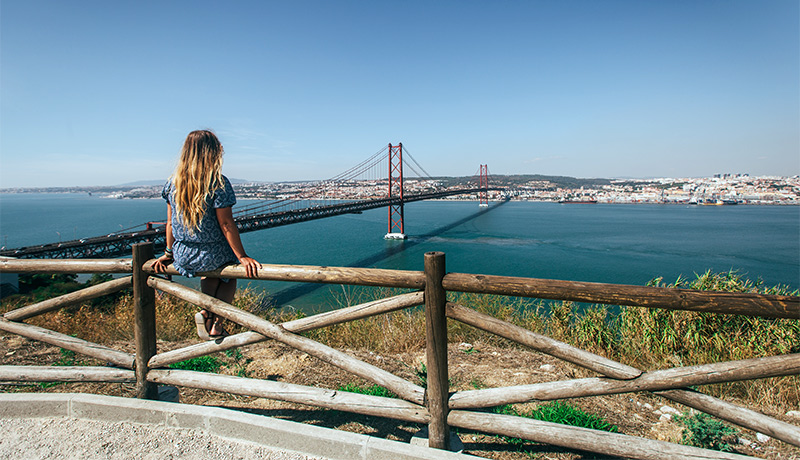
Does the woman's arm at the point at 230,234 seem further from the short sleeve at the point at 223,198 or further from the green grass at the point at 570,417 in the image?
the green grass at the point at 570,417

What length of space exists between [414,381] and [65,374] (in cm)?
198

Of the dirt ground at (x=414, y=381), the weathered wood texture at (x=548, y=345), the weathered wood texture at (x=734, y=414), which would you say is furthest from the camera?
the dirt ground at (x=414, y=381)

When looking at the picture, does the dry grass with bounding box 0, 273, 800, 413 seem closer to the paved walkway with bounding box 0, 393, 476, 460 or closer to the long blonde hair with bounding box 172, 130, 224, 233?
the paved walkway with bounding box 0, 393, 476, 460

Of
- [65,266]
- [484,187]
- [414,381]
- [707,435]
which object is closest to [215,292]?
[65,266]

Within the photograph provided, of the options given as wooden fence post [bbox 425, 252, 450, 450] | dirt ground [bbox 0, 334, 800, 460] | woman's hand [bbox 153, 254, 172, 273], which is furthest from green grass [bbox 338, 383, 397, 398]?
woman's hand [bbox 153, 254, 172, 273]

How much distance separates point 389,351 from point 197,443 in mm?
1895

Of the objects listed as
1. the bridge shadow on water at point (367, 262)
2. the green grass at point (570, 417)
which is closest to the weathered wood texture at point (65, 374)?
the green grass at point (570, 417)

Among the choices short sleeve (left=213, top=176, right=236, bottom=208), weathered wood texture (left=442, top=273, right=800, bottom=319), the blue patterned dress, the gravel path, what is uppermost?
short sleeve (left=213, top=176, right=236, bottom=208)

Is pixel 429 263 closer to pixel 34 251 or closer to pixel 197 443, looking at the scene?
pixel 197 443

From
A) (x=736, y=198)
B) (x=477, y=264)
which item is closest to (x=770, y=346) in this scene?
(x=477, y=264)

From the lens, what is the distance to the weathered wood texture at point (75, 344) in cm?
216

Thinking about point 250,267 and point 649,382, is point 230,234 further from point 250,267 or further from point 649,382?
point 649,382

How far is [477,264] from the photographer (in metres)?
21.9

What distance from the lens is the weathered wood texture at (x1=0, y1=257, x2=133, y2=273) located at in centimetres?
208
